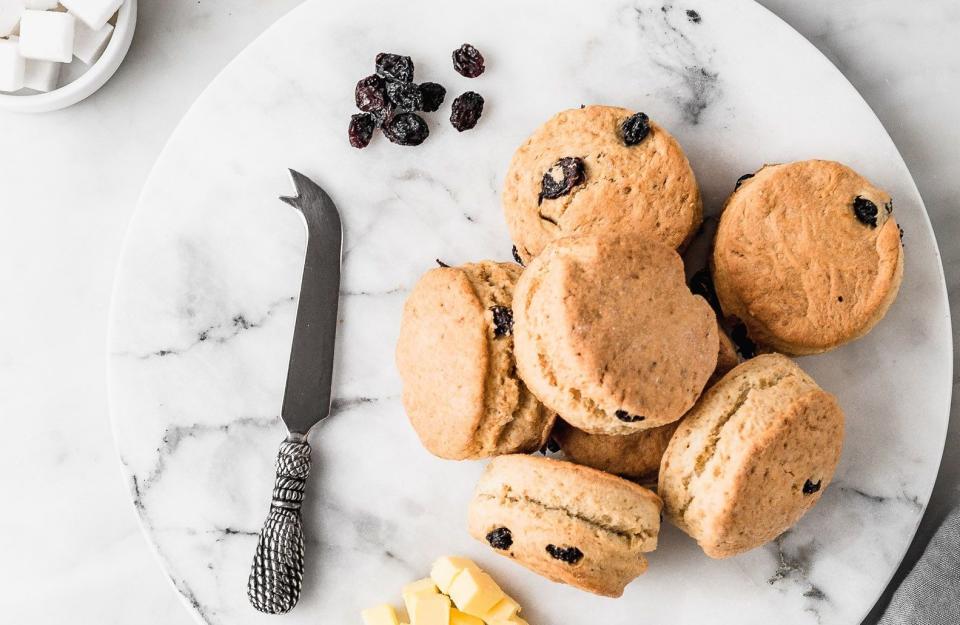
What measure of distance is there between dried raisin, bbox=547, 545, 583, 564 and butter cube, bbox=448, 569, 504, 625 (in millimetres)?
374

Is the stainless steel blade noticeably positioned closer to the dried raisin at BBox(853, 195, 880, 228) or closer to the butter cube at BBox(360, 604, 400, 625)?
the butter cube at BBox(360, 604, 400, 625)

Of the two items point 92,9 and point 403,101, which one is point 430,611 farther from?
point 92,9

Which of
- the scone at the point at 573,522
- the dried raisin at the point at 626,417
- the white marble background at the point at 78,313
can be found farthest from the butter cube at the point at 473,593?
the white marble background at the point at 78,313

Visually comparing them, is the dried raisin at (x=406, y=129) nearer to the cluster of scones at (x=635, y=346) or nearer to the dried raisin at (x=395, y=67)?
the dried raisin at (x=395, y=67)

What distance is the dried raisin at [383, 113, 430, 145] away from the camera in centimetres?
246

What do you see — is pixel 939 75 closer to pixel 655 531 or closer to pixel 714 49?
pixel 714 49

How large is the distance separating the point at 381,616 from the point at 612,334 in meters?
1.12

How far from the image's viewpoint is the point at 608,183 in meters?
2.20

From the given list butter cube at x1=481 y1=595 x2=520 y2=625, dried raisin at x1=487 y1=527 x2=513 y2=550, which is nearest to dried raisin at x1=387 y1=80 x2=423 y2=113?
dried raisin at x1=487 y1=527 x2=513 y2=550

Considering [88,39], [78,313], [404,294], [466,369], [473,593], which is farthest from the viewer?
[78,313]

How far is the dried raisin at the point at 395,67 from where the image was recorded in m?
2.47

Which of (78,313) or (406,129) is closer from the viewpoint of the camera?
(406,129)

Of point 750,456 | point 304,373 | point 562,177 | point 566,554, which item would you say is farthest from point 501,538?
point 562,177

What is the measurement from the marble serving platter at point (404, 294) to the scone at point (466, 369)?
0.28 meters
